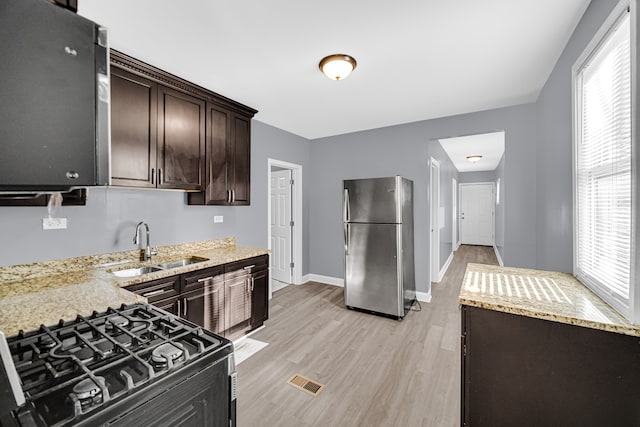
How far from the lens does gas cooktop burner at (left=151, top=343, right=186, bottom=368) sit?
2.66 feet

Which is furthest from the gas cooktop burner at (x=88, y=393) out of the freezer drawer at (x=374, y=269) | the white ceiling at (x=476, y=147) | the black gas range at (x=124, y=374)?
the white ceiling at (x=476, y=147)

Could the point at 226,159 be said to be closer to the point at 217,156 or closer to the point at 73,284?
the point at 217,156

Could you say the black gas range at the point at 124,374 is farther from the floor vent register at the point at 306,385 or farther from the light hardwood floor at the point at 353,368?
the floor vent register at the point at 306,385

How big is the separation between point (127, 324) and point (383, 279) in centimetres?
283

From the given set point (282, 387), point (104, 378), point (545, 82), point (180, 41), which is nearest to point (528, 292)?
point (282, 387)

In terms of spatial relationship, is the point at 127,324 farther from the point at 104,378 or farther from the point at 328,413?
the point at 328,413

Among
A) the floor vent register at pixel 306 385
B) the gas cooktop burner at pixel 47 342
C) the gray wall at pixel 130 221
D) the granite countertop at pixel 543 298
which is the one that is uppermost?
the gray wall at pixel 130 221

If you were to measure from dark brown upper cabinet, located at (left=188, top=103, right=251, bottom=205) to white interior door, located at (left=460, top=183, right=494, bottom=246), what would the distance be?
8.16m

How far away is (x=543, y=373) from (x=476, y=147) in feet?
16.6

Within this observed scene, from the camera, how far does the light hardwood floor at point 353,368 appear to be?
6.19ft

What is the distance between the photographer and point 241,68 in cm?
246

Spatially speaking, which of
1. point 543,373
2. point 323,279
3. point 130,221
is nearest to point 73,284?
point 130,221

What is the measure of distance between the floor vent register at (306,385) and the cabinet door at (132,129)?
207cm

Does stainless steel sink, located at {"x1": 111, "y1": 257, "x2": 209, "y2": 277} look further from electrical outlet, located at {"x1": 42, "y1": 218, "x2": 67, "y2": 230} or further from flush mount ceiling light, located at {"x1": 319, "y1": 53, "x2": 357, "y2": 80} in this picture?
flush mount ceiling light, located at {"x1": 319, "y1": 53, "x2": 357, "y2": 80}
